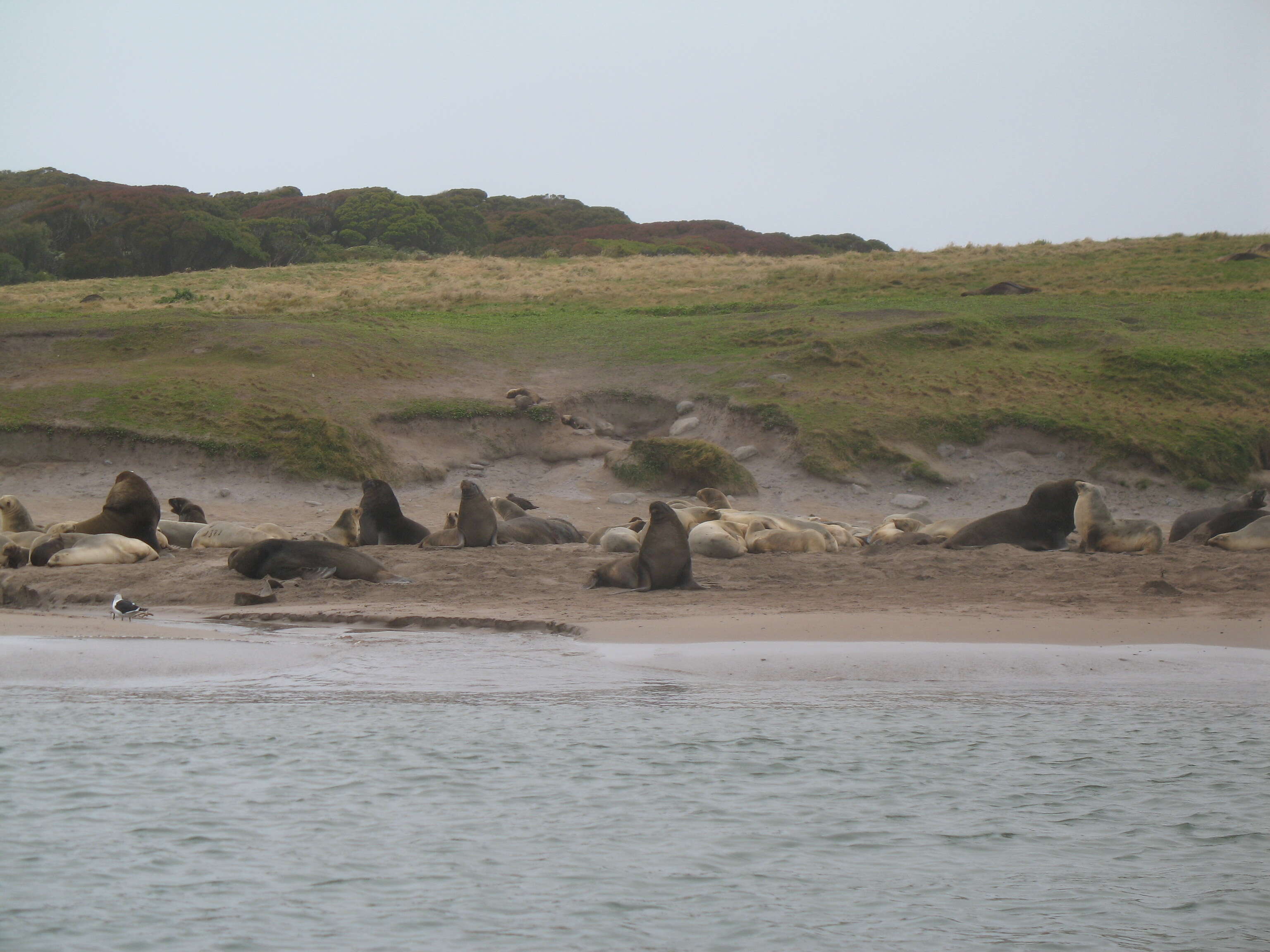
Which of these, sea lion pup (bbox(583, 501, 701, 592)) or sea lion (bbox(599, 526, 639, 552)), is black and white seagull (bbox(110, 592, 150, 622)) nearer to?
sea lion pup (bbox(583, 501, 701, 592))

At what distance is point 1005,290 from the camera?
1195 inches

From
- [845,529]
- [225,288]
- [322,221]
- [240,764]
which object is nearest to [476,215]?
[322,221]

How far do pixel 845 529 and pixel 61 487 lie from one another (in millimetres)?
10932

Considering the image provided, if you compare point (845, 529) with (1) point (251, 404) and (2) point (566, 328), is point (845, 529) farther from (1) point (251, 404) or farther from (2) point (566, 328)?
(2) point (566, 328)

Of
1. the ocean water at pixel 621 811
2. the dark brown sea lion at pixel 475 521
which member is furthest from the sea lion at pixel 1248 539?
the dark brown sea lion at pixel 475 521

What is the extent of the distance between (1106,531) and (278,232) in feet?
159

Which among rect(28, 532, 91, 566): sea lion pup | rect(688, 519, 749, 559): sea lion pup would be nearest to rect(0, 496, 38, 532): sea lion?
rect(28, 532, 91, 566): sea lion pup

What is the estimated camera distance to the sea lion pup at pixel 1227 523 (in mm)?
12469

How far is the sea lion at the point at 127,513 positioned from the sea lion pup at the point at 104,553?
1.05 ft

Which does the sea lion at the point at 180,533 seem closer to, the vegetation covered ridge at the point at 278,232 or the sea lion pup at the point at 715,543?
the sea lion pup at the point at 715,543

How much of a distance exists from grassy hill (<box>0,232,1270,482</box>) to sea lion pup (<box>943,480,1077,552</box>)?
242 inches

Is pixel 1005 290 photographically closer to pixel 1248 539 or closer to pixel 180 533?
pixel 1248 539

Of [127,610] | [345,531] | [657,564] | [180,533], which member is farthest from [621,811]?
[180,533]

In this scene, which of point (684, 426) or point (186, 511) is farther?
point (684, 426)
